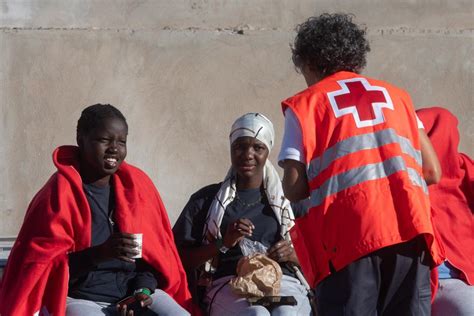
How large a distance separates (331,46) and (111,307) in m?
1.73

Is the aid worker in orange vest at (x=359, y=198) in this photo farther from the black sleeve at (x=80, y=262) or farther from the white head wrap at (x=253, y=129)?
the white head wrap at (x=253, y=129)

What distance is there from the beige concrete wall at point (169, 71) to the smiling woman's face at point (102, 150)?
1.60 meters

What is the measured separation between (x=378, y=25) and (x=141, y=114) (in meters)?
1.71

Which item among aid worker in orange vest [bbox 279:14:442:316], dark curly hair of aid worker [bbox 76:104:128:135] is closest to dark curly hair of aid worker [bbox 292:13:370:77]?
aid worker in orange vest [bbox 279:14:442:316]

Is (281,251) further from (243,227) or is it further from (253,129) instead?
(253,129)

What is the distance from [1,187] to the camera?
681cm

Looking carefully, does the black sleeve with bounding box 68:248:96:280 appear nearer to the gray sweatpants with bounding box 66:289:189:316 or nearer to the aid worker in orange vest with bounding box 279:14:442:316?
the gray sweatpants with bounding box 66:289:189:316

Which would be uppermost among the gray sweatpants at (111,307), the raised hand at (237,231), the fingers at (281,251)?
the raised hand at (237,231)

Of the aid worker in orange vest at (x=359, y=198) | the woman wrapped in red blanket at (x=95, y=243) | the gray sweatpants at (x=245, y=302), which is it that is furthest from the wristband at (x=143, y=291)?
the aid worker in orange vest at (x=359, y=198)

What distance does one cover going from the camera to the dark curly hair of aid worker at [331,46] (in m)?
4.21

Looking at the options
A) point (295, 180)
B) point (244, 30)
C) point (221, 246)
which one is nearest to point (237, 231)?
point (221, 246)

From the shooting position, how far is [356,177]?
12.9 ft

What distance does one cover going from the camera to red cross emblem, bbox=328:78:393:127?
13.1ft

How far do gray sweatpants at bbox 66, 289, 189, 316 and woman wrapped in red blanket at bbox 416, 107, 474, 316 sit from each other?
4.19ft
